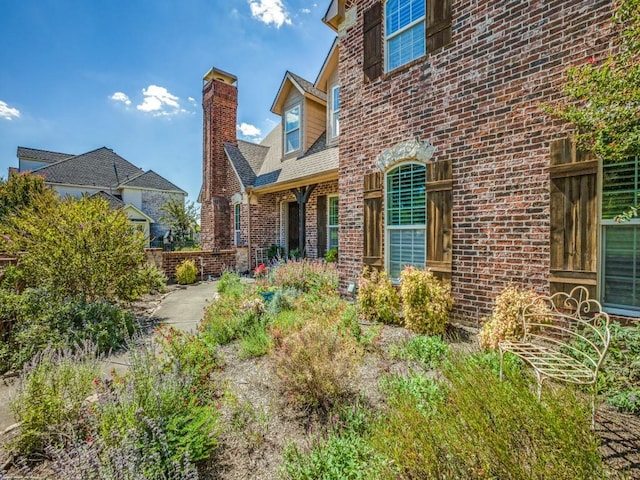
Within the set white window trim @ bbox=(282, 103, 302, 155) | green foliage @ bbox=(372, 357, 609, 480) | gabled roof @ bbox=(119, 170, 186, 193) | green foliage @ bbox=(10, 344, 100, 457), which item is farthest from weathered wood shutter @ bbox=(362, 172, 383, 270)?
gabled roof @ bbox=(119, 170, 186, 193)

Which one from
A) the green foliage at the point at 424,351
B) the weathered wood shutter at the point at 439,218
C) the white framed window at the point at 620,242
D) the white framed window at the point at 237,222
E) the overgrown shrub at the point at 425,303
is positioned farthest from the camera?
the white framed window at the point at 237,222

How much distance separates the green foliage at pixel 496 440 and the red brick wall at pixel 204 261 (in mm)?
10722

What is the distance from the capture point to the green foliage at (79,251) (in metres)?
5.48

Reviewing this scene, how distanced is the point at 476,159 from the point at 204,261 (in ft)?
33.0

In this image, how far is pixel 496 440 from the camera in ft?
5.04

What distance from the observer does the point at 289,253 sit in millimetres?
12445

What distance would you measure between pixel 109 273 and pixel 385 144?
19.6 ft

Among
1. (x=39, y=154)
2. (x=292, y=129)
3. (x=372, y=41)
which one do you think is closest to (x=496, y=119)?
(x=372, y=41)

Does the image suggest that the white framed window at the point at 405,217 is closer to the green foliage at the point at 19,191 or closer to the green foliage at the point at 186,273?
the green foliage at the point at 186,273

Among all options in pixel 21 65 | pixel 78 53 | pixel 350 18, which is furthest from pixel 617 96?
pixel 21 65

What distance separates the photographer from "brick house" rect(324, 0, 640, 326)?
3.61 meters

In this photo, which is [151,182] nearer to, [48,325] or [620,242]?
[48,325]

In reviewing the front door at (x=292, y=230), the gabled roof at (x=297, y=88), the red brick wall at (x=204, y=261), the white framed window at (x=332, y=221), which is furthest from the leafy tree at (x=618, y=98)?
the red brick wall at (x=204, y=261)

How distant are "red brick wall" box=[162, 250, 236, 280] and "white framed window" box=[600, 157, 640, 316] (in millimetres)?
11163
